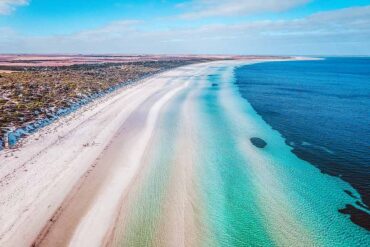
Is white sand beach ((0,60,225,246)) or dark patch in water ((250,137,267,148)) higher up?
white sand beach ((0,60,225,246))

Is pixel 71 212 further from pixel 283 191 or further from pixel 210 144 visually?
pixel 210 144

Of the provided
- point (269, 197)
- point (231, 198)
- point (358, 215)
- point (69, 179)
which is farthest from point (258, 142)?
point (69, 179)

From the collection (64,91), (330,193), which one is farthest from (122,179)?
(64,91)

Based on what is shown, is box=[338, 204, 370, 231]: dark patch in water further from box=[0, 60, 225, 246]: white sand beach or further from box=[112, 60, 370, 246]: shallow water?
box=[0, 60, 225, 246]: white sand beach

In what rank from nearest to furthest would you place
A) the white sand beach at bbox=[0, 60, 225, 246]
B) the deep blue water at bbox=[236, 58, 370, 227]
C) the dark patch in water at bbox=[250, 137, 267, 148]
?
the white sand beach at bbox=[0, 60, 225, 246]
the deep blue water at bbox=[236, 58, 370, 227]
the dark patch in water at bbox=[250, 137, 267, 148]

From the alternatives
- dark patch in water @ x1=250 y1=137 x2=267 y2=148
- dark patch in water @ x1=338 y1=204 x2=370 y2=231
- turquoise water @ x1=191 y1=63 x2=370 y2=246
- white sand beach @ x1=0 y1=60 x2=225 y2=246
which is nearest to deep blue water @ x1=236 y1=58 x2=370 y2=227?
dark patch in water @ x1=338 y1=204 x2=370 y2=231

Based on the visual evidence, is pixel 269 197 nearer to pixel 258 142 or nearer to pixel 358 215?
pixel 358 215
